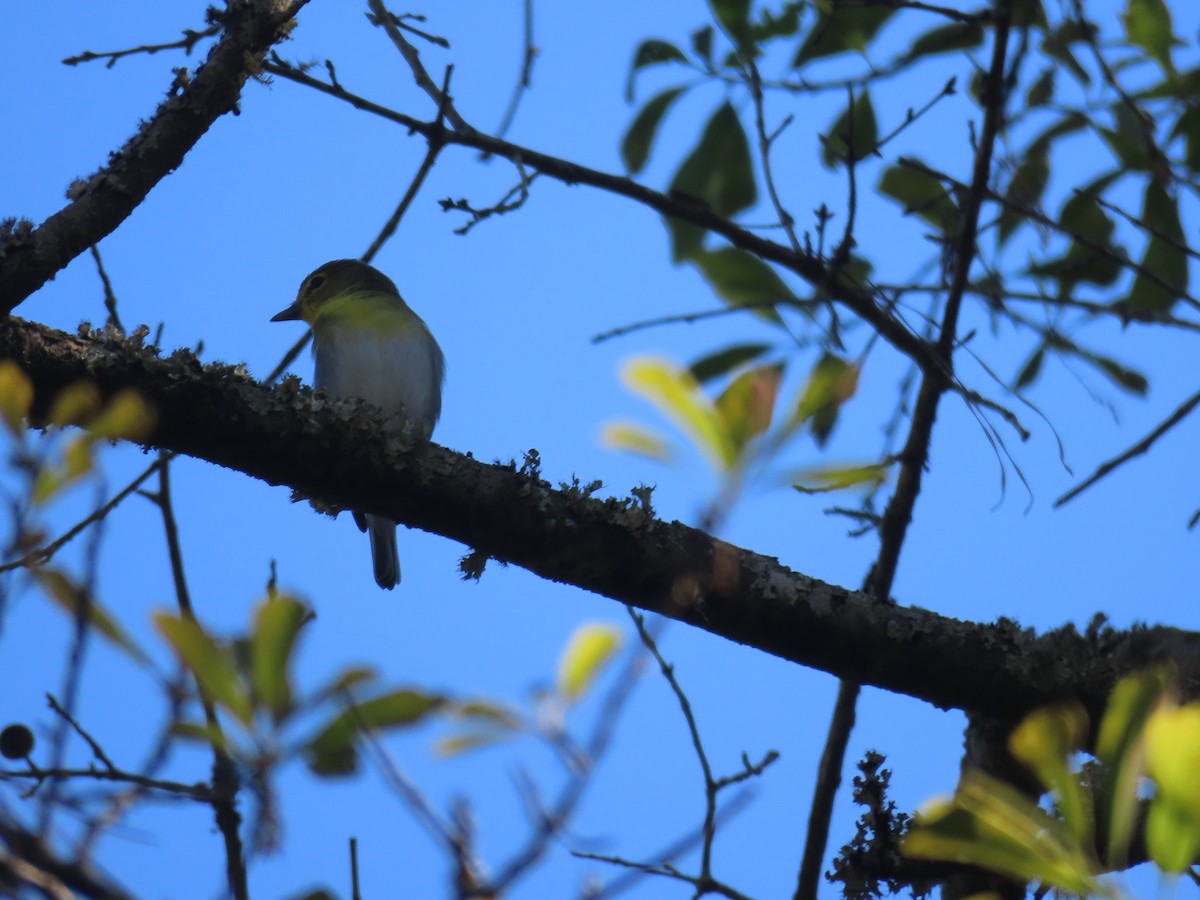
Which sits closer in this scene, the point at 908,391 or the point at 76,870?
the point at 76,870

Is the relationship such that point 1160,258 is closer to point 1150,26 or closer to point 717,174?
point 1150,26

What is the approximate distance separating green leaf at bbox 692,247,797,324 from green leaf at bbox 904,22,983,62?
922 mm

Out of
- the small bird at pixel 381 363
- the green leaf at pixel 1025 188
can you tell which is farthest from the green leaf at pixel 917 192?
the small bird at pixel 381 363

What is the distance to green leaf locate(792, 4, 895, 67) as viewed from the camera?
11.8ft

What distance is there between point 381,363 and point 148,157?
9.81 ft

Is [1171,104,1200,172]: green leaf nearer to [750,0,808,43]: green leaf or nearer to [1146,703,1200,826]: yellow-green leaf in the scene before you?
[750,0,808,43]: green leaf

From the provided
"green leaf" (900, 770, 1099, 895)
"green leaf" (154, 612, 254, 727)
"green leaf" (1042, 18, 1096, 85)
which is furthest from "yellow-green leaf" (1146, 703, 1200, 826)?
"green leaf" (1042, 18, 1096, 85)

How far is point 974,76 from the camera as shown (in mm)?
4320

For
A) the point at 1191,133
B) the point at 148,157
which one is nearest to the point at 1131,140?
the point at 1191,133

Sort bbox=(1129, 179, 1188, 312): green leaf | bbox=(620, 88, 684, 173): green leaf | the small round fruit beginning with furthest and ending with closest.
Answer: bbox=(620, 88, 684, 173): green leaf, bbox=(1129, 179, 1188, 312): green leaf, the small round fruit

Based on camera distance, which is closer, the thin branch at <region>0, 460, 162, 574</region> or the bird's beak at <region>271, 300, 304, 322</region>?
the thin branch at <region>0, 460, 162, 574</region>

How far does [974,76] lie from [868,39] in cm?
82

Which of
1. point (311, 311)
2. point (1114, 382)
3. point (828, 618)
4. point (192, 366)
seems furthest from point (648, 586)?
point (311, 311)

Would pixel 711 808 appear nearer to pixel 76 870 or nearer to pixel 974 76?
pixel 76 870
